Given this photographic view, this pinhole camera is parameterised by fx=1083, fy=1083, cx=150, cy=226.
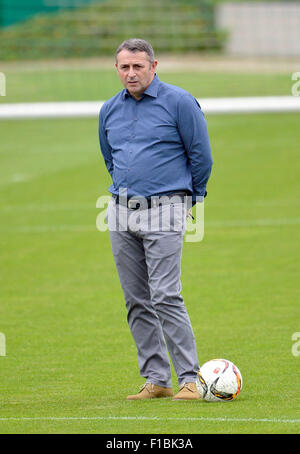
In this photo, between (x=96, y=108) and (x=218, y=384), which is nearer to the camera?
(x=218, y=384)

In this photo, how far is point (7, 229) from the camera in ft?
55.3

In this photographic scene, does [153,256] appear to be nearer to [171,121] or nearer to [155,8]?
[171,121]

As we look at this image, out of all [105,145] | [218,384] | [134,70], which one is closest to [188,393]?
[218,384]

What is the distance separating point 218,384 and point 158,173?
4.78 feet

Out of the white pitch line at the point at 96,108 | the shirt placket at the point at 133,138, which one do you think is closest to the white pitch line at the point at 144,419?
the shirt placket at the point at 133,138

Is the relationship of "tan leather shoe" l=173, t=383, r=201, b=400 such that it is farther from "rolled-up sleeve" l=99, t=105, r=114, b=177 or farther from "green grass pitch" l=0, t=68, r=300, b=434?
"rolled-up sleeve" l=99, t=105, r=114, b=177

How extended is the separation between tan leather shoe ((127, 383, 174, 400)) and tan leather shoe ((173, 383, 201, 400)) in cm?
25

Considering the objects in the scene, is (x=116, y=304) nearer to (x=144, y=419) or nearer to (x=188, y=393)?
(x=188, y=393)

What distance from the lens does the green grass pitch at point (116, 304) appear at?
687cm

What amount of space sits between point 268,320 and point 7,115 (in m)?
7.48

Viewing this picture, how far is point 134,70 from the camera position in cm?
720

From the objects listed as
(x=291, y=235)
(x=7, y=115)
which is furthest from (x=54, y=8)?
(x=291, y=235)

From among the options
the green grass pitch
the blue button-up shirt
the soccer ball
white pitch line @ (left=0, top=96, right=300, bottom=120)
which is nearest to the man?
the blue button-up shirt

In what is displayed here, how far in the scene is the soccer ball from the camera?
7.16 meters
